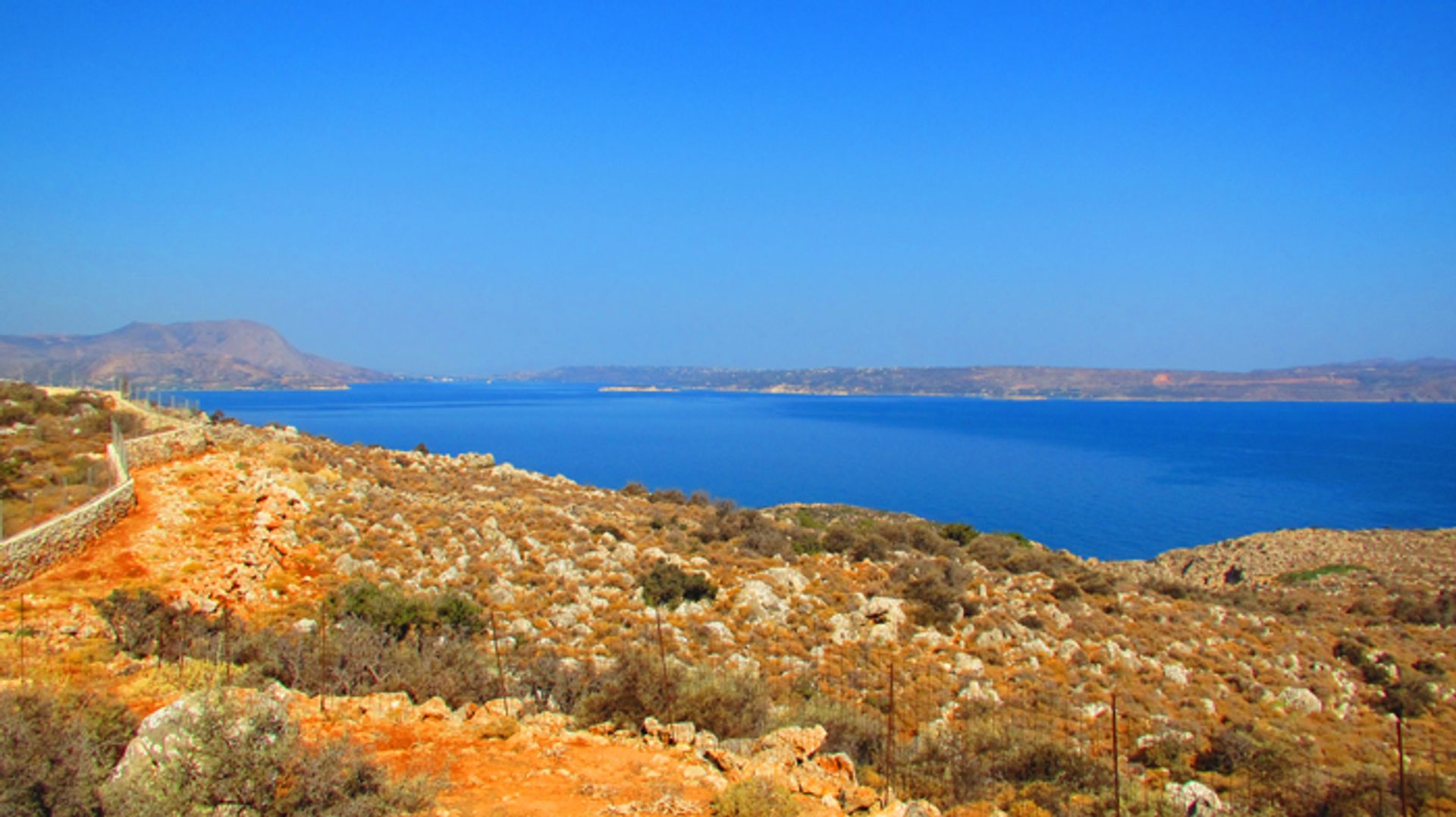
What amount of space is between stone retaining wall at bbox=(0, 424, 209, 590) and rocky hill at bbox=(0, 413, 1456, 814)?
0.31 metres

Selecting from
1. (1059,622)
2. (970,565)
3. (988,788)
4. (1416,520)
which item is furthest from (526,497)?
(1416,520)

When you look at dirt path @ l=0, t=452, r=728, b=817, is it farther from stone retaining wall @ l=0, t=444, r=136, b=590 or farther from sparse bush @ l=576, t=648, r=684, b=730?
sparse bush @ l=576, t=648, r=684, b=730

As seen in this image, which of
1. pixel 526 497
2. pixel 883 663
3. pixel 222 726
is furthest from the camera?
pixel 526 497

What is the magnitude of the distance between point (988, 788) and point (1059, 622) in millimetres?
9521

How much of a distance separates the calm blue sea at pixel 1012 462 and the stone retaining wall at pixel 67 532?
144ft

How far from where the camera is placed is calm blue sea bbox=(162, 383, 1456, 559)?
59.3 metres

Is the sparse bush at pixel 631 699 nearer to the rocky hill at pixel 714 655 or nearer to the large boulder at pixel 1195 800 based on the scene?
the rocky hill at pixel 714 655

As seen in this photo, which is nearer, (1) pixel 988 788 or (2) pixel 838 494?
(1) pixel 988 788

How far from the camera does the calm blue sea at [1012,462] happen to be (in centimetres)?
5931

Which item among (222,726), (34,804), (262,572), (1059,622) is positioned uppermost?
(222,726)

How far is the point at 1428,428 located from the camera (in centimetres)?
15062

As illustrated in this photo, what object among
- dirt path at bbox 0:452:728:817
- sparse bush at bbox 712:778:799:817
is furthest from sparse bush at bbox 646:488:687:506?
sparse bush at bbox 712:778:799:817

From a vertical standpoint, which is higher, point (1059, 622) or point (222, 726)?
point (222, 726)

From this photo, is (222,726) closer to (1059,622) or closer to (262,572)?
(262,572)
